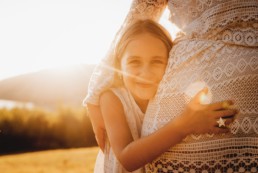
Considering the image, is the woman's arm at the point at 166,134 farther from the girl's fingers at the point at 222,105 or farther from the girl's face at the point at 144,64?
the girl's face at the point at 144,64

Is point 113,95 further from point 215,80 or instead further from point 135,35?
point 215,80

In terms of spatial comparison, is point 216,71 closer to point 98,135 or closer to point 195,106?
point 195,106

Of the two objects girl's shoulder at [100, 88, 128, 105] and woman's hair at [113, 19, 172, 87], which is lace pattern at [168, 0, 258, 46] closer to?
woman's hair at [113, 19, 172, 87]

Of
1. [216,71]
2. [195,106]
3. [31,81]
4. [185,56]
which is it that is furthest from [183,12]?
[31,81]

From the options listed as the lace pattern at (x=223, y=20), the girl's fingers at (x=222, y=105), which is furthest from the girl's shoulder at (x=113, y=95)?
the girl's fingers at (x=222, y=105)

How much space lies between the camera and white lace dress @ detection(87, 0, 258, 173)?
1292mm

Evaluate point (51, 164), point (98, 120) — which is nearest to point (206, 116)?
point (98, 120)

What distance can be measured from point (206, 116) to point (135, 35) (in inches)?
26.5

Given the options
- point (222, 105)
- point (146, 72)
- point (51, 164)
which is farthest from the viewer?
point (51, 164)

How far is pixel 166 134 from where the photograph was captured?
136 cm

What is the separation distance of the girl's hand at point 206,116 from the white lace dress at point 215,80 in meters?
0.03

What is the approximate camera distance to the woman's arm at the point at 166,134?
1.31 metres

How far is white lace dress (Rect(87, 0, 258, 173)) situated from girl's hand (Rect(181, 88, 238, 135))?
0.03 meters

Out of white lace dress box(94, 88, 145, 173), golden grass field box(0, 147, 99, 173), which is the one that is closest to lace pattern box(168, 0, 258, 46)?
white lace dress box(94, 88, 145, 173)
